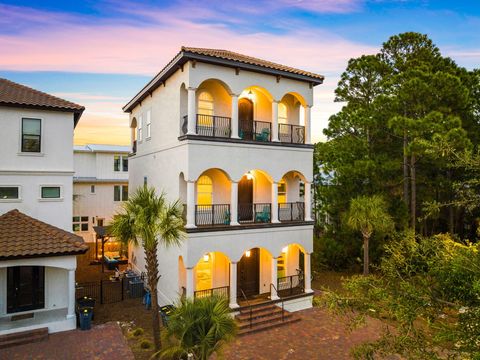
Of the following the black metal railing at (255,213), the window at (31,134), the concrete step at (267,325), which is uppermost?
the window at (31,134)

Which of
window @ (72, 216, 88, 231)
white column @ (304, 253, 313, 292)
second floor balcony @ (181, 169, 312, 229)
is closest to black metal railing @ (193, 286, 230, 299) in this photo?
second floor balcony @ (181, 169, 312, 229)

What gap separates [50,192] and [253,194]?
10.4m

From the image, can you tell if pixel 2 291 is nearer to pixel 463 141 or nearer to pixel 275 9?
pixel 275 9

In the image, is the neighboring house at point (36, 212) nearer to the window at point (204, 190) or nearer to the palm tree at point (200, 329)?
the window at point (204, 190)

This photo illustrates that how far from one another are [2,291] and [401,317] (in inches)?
625

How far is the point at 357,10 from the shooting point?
1877 centimetres

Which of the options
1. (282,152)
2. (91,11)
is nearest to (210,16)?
(91,11)

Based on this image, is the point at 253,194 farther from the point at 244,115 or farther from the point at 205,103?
the point at 205,103

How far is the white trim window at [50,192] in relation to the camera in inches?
635

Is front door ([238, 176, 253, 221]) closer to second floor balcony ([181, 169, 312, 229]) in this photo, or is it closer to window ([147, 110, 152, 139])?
second floor balcony ([181, 169, 312, 229])

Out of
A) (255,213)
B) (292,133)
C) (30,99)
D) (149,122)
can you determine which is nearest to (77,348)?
(255,213)

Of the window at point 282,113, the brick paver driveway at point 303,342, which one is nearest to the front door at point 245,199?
the window at point 282,113

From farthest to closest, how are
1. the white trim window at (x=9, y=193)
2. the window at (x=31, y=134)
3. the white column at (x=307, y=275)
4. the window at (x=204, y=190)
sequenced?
1. the white column at (x=307, y=275)
2. the window at (x=204, y=190)
3. the window at (x=31, y=134)
4. the white trim window at (x=9, y=193)

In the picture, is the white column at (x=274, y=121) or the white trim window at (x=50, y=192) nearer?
the white trim window at (x=50, y=192)
